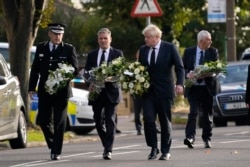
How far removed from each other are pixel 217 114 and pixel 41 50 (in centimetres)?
1066

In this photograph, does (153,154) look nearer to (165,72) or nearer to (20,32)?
(165,72)

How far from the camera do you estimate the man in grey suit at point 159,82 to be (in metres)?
15.0

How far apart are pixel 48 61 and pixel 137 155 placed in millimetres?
1861

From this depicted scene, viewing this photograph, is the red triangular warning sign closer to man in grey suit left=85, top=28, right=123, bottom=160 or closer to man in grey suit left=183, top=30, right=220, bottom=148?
man in grey suit left=183, top=30, right=220, bottom=148

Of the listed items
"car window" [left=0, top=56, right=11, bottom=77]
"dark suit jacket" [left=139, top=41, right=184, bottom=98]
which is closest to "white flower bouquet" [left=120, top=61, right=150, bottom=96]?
"dark suit jacket" [left=139, top=41, right=184, bottom=98]

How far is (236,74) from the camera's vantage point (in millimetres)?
26969

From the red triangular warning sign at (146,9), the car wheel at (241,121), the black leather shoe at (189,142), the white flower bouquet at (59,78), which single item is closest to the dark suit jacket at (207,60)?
the black leather shoe at (189,142)

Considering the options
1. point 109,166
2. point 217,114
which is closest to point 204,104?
point 109,166

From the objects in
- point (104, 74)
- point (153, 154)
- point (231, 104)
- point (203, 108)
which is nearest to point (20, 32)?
point (231, 104)

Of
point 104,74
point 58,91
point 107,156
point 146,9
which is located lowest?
point 107,156

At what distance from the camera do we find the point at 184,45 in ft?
159

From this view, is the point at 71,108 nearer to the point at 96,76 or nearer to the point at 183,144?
the point at 183,144

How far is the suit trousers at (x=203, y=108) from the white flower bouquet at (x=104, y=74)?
7.18 feet

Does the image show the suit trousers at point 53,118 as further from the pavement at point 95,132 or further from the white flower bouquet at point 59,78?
the pavement at point 95,132
